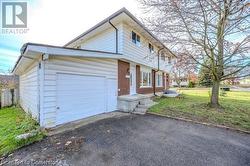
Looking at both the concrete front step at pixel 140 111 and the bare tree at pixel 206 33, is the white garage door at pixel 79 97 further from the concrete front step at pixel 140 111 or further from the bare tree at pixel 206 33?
the bare tree at pixel 206 33

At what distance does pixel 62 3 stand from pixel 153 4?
18.7 feet

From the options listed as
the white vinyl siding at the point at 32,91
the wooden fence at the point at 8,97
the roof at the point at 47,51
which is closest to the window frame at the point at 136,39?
the roof at the point at 47,51

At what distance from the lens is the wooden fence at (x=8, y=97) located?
39.2 feet

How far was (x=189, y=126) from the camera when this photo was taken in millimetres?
6383

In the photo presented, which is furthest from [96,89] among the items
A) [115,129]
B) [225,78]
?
[225,78]

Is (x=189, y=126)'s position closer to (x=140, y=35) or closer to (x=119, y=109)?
(x=119, y=109)

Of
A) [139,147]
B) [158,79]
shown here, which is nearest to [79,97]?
[139,147]

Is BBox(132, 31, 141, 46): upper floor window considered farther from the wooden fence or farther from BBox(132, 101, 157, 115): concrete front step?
the wooden fence

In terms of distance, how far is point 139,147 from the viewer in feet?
14.1

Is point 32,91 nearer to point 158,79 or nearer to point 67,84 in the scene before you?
point 67,84

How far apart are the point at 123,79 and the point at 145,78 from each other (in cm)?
428

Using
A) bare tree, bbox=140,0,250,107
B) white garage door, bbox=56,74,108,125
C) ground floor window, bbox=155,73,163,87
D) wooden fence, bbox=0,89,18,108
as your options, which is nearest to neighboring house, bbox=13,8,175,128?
white garage door, bbox=56,74,108,125

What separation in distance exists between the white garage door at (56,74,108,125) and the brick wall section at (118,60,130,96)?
5.29 feet

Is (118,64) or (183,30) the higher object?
(183,30)
